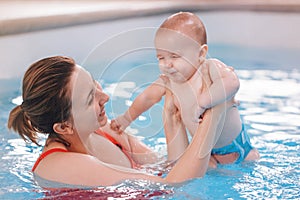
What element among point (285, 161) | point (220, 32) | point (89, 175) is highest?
point (89, 175)

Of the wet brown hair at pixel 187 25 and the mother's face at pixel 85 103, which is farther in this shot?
the wet brown hair at pixel 187 25

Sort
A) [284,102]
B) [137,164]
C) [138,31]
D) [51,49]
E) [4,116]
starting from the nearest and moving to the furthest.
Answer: [138,31], [137,164], [4,116], [284,102], [51,49]

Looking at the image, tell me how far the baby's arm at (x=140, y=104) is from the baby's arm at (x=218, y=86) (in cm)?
34

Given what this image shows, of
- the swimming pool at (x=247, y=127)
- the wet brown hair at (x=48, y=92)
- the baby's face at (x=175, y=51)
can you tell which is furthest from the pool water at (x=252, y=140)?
the baby's face at (x=175, y=51)

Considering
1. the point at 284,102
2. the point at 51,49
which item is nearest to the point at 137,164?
the point at 284,102

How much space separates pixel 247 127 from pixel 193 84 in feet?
3.41

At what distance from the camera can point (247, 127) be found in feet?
10.3

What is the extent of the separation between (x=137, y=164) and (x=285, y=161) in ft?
2.10

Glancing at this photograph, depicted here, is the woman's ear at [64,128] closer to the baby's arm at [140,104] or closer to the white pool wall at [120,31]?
the baby's arm at [140,104]

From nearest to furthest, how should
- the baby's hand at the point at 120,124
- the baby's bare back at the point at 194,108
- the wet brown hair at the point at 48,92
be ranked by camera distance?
1. the wet brown hair at the point at 48,92
2. the baby's bare back at the point at 194,108
3. the baby's hand at the point at 120,124

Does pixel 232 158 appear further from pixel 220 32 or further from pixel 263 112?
pixel 220 32

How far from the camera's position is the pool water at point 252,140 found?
2.00 metres

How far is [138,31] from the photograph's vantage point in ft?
7.07

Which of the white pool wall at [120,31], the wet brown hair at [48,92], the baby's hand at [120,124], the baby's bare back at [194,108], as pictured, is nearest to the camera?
the wet brown hair at [48,92]
